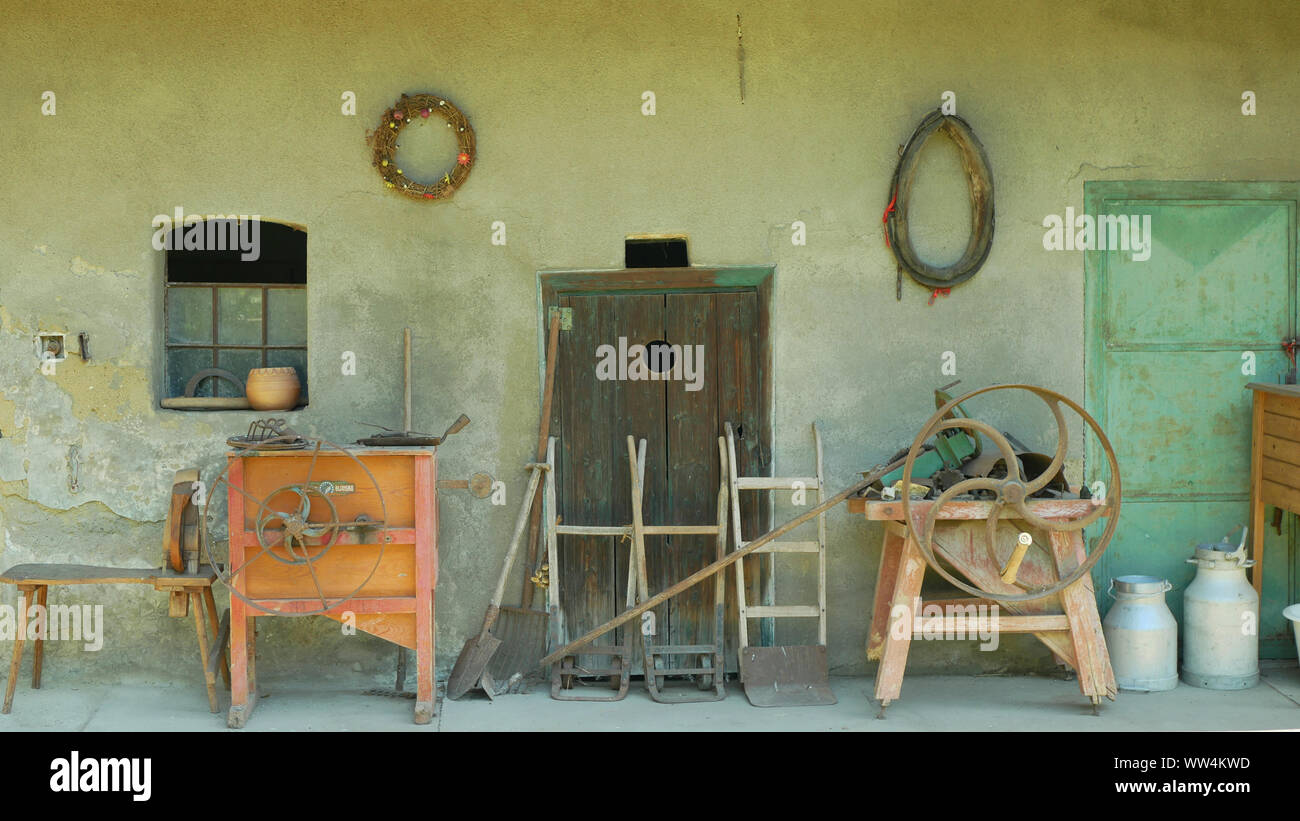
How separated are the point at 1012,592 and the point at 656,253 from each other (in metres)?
2.53

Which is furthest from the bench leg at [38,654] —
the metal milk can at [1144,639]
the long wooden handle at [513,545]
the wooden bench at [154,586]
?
the metal milk can at [1144,639]

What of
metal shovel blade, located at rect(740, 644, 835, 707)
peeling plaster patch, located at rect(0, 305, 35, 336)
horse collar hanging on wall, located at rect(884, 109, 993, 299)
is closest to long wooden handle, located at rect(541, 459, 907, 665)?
metal shovel blade, located at rect(740, 644, 835, 707)

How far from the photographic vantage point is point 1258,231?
636 cm

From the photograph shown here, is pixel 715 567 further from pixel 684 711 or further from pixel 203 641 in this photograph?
pixel 203 641

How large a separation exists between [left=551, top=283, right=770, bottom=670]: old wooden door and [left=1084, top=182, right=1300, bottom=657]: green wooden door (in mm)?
1911

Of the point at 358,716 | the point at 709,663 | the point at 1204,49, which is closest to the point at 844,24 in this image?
the point at 1204,49

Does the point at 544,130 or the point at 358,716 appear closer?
the point at 358,716

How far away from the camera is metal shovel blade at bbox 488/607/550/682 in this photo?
613cm

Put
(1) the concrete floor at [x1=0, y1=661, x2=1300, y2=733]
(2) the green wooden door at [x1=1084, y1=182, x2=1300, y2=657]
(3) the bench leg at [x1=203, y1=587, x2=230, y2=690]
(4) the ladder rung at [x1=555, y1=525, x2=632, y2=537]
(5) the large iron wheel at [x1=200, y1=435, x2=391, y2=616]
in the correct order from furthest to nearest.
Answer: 1. (2) the green wooden door at [x1=1084, y1=182, x2=1300, y2=657]
2. (4) the ladder rung at [x1=555, y1=525, x2=632, y2=537]
3. (3) the bench leg at [x1=203, y1=587, x2=230, y2=690]
4. (1) the concrete floor at [x1=0, y1=661, x2=1300, y2=733]
5. (5) the large iron wheel at [x1=200, y1=435, x2=391, y2=616]

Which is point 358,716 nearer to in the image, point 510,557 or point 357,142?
point 510,557

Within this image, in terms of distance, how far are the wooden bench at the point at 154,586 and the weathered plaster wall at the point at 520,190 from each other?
0.27 meters

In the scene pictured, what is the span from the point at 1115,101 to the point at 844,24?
153 cm

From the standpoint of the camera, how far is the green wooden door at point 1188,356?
634cm

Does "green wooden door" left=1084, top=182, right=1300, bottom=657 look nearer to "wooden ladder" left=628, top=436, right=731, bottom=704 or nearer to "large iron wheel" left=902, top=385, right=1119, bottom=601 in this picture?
"large iron wheel" left=902, top=385, right=1119, bottom=601
